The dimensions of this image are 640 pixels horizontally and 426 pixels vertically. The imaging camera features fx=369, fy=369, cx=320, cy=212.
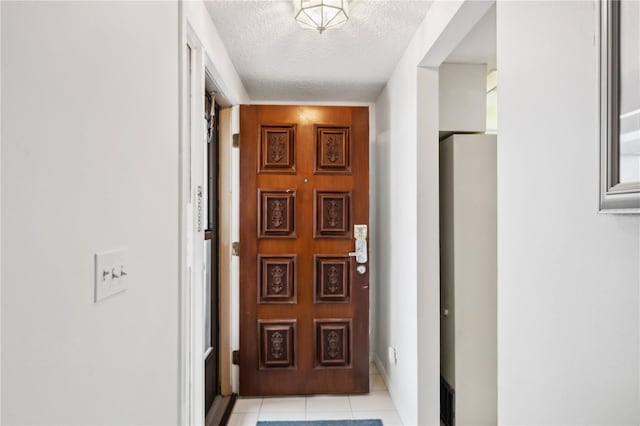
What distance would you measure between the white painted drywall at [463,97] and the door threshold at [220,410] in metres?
2.43

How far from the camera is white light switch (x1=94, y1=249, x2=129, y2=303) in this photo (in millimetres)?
896

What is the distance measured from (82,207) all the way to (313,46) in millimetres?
1908

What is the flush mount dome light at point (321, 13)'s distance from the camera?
1.79 metres

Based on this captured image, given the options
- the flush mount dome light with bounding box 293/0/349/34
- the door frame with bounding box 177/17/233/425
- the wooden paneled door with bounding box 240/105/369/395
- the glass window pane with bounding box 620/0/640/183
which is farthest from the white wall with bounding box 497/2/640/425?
the wooden paneled door with bounding box 240/105/369/395

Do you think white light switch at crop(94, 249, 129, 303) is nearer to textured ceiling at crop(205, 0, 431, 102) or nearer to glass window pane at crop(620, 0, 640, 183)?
glass window pane at crop(620, 0, 640, 183)

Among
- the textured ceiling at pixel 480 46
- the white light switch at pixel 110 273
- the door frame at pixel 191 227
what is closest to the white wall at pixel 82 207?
the white light switch at pixel 110 273

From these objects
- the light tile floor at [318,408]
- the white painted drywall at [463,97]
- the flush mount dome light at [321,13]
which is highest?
the flush mount dome light at [321,13]

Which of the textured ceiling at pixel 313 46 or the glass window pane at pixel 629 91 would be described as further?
the textured ceiling at pixel 313 46

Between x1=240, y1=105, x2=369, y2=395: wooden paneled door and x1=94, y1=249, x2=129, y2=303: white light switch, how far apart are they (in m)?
1.80

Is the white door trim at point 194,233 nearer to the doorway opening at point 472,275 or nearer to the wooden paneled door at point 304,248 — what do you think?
the wooden paneled door at point 304,248

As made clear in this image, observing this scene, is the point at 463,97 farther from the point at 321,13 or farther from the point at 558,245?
the point at 558,245

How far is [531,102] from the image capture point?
1094 millimetres

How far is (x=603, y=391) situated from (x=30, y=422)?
116cm

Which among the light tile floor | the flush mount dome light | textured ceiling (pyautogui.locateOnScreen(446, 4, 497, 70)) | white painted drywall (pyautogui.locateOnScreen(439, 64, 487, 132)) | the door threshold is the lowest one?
the light tile floor
